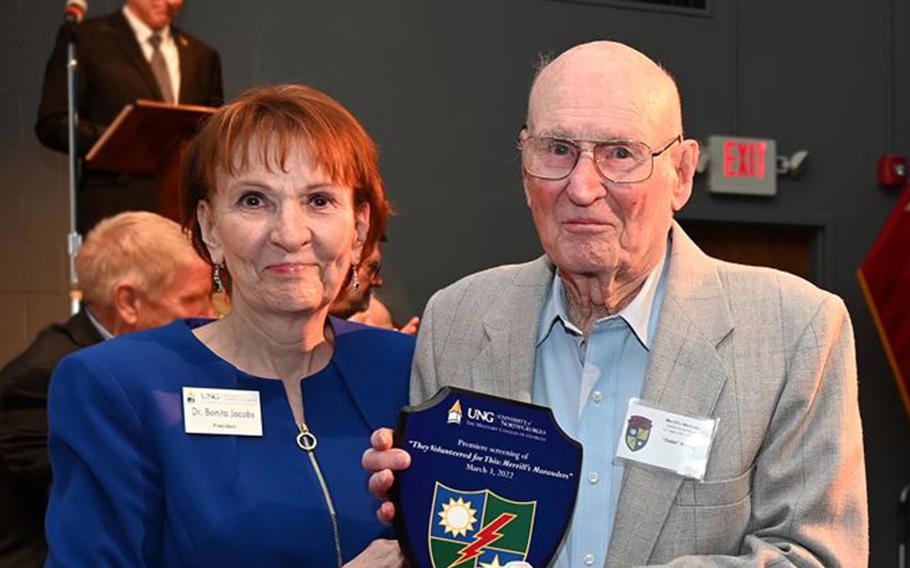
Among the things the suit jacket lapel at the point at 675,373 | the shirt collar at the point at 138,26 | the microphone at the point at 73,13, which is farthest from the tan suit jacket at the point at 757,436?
the shirt collar at the point at 138,26

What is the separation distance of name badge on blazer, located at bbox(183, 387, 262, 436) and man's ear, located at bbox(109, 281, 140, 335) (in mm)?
1618

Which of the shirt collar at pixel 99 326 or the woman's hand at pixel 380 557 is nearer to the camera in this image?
the woman's hand at pixel 380 557

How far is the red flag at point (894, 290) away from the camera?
7.01 m

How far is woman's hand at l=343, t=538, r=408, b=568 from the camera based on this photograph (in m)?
1.97

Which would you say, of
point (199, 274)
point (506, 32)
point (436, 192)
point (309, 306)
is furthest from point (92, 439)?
point (506, 32)

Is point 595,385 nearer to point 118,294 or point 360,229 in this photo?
point 360,229

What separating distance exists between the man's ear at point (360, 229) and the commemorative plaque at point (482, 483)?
49cm

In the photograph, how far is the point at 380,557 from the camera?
1983 millimetres

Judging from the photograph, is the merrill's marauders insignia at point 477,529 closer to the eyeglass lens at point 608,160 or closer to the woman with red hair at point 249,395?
the woman with red hair at point 249,395

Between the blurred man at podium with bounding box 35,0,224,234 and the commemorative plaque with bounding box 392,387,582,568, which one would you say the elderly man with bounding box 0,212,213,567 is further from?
the commemorative plaque with bounding box 392,387,582,568

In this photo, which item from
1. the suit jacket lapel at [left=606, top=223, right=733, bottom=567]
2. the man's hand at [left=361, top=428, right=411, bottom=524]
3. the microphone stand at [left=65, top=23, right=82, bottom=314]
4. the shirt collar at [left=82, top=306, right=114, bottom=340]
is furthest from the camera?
the microphone stand at [left=65, top=23, right=82, bottom=314]

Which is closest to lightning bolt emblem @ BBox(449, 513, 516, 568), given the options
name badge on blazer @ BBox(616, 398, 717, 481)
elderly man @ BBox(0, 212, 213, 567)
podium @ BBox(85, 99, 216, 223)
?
name badge on blazer @ BBox(616, 398, 717, 481)

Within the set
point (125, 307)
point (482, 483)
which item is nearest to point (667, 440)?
point (482, 483)

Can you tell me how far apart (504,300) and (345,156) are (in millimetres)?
398
